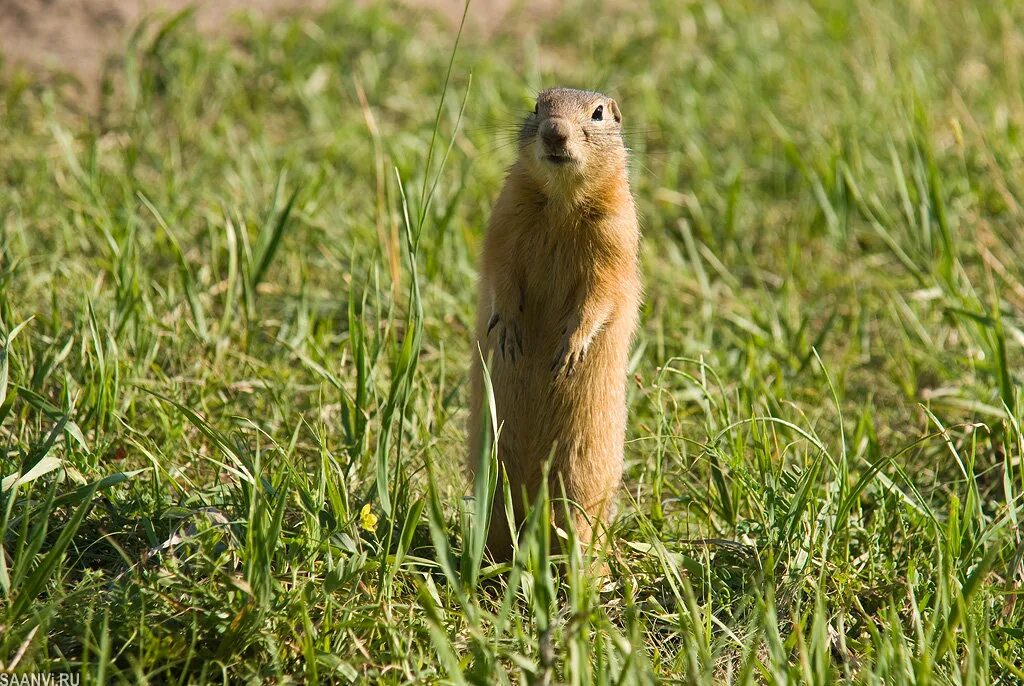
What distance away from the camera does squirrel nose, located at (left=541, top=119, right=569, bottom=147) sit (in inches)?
131

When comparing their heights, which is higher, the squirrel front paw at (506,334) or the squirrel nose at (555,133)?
the squirrel nose at (555,133)

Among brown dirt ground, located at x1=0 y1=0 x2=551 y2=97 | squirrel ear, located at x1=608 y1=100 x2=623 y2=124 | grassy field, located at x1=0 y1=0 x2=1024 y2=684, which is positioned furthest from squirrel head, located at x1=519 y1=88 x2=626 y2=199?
brown dirt ground, located at x1=0 y1=0 x2=551 y2=97

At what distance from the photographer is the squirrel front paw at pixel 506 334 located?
134 inches

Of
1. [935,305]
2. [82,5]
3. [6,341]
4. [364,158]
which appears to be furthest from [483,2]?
[6,341]

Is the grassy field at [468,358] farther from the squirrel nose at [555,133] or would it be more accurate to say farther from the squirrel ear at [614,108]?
the squirrel ear at [614,108]

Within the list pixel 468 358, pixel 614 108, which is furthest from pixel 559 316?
pixel 468 358

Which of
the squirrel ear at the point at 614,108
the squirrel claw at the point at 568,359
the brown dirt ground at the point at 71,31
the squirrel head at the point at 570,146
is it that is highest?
the brown dirt ground at the point at 71,31

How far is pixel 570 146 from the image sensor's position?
335 cm

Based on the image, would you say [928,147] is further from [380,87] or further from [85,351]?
[85,351]

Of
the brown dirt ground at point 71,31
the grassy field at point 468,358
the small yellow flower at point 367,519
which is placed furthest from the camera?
the brown dirt ground at point 71,31

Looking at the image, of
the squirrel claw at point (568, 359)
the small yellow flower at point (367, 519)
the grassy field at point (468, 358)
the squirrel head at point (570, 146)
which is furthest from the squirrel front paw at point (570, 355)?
the small yellow flower at point (367, 519)

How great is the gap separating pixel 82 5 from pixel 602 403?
4109 mm

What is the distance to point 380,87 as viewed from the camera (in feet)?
20.4

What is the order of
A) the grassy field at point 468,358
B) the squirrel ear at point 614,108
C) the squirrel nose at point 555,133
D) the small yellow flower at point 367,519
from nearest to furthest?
the grassy field at point 468,358
the small yellow flower at point 367,519
the squirrel nose at point 555,133
the squirrel ear at point 614,108
